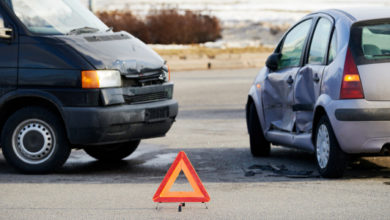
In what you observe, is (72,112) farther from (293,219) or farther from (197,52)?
(197,52)

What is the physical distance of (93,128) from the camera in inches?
397

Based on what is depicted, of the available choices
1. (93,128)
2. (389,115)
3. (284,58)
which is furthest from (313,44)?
(93,128)

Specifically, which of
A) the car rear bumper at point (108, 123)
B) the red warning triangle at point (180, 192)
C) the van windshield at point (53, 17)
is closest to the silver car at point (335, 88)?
the car rear bumper at point (108, 123)

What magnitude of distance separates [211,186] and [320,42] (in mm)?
2014

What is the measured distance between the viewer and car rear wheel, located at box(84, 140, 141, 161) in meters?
11.5

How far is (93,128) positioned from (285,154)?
294 centimetres

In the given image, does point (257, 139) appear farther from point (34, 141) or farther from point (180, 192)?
point (180, 192)

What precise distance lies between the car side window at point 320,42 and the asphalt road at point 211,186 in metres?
1.13

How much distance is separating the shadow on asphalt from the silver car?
12.3 inches

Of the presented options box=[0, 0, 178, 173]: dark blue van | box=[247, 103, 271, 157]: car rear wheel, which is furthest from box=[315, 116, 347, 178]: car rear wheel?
box=[247, 103, 271, 157]: car rear wheel

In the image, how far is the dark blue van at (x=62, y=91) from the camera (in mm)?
10117

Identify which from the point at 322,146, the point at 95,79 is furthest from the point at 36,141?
the point at 322,146

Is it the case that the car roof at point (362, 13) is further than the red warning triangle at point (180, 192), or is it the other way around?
the car roof at point (362, 13)

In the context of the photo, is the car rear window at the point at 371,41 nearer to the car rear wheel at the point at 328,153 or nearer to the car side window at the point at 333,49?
the car side window at the point at 333,49
